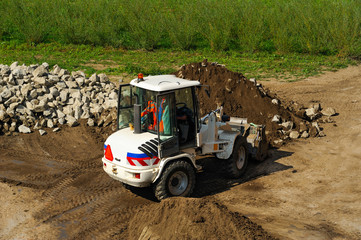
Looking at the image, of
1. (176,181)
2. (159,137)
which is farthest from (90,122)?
(159,137)

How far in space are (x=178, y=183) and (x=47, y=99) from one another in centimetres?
727

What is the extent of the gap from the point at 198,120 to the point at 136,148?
1.63 meters

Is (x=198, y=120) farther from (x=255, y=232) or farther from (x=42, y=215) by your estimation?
(x=42, y=215)

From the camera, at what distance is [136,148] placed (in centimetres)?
923

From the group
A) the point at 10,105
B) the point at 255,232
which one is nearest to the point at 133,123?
the point at 255,232

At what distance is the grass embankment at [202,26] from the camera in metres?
24.2

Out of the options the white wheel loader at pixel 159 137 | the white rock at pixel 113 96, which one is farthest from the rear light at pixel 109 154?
the white rock at pixel 113 96

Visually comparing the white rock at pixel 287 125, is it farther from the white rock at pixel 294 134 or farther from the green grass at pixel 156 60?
the green grass at pixel 156 60

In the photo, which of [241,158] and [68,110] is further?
[68,110]

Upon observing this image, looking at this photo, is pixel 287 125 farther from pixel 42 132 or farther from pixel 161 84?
pixel 42 132

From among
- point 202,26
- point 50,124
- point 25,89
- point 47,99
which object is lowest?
point 50,124

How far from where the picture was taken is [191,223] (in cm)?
826

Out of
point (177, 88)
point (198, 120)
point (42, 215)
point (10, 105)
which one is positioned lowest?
point (42, 215)

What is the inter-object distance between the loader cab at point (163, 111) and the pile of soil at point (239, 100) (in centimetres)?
453
